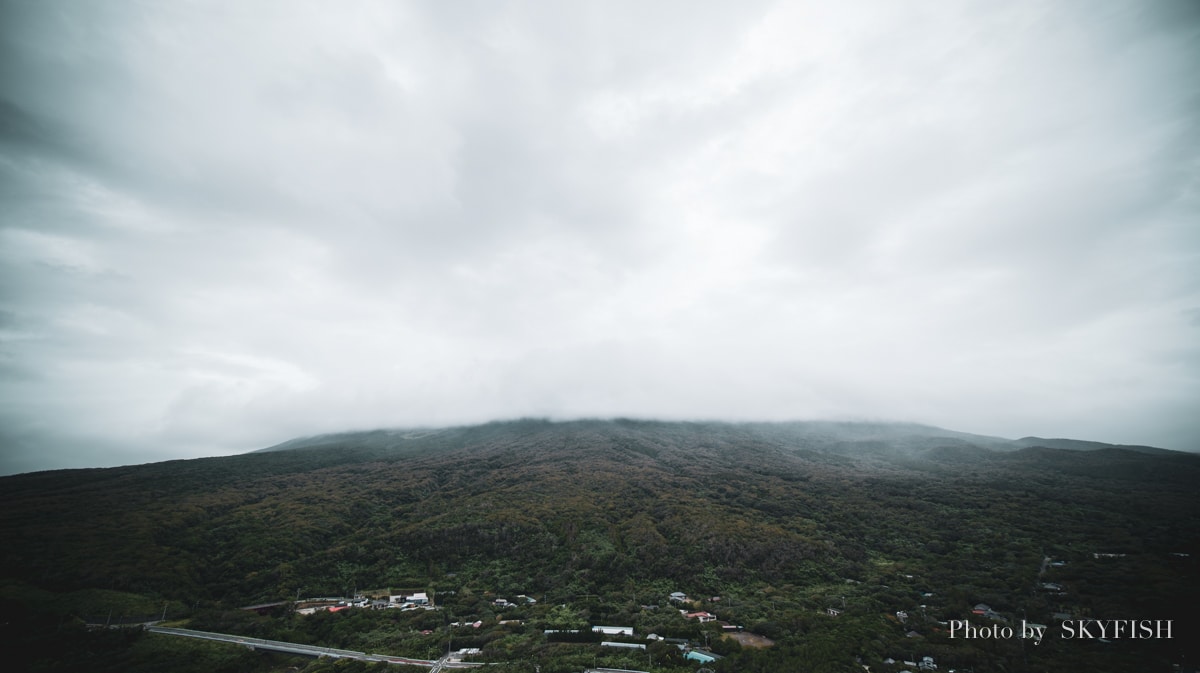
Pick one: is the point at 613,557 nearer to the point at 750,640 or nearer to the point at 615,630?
the point at 615,630

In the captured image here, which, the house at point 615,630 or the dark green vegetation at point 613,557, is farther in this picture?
the house at point 615,630

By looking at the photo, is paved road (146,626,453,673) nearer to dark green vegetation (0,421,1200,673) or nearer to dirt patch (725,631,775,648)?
dark green vegetation (0,421,1200,673)

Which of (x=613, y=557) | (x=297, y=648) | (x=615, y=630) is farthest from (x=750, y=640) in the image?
(x=297, y=648)

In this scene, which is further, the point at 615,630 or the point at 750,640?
the point at 615,630

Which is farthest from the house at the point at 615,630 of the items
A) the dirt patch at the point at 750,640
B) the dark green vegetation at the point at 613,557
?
the dirt patch at the point at 750,640

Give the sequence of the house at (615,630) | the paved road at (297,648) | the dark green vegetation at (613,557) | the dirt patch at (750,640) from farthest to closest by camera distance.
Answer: the house at (615,630)
the dark green vegetation at (613,557)
the dirt patch at (750,640)
the paved road at (297,648)

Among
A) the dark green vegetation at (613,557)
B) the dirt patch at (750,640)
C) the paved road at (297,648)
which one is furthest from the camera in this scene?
the dark green vegetation at (613,557)

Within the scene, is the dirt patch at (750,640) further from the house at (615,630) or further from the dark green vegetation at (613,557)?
the house at (615,630)

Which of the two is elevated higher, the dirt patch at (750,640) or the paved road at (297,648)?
the dirt patch at (750,640)
